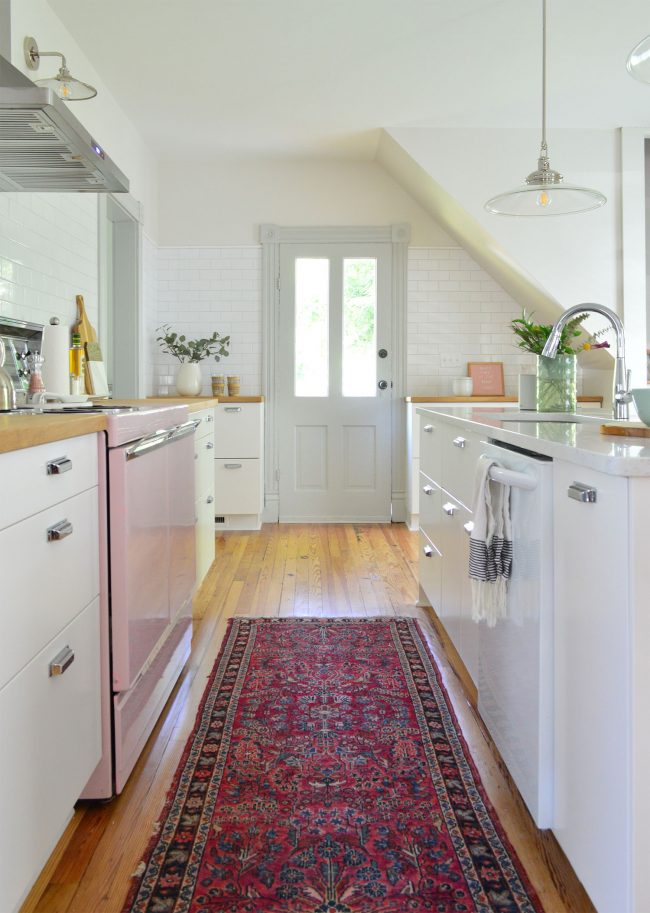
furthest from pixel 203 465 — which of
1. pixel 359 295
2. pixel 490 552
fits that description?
pixel 359 295

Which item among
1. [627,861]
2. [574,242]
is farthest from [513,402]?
[627,861]

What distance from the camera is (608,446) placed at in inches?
51.5

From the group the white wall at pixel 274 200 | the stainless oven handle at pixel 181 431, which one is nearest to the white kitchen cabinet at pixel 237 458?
the white wall at pixel 274 200

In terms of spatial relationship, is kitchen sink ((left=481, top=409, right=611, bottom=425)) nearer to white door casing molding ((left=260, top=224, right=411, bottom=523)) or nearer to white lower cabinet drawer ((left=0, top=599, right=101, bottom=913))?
white lower cabinet drawer ((left=0, top=599, right=101, bottom=913))

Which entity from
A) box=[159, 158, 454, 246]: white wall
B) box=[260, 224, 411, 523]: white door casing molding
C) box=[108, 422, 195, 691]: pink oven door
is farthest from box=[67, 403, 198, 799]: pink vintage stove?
box=[159, 158, 454, 246]: white wall

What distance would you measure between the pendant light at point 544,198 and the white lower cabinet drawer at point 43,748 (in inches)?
74.1

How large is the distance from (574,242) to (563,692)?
12.8 ft

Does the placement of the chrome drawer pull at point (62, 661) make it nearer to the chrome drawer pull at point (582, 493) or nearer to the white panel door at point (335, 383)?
the chrome drawer pull at point (582, 493)

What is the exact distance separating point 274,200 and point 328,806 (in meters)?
4.74

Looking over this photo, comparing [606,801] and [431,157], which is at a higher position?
[431,157]

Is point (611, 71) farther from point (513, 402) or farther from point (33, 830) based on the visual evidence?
point (33, 830)

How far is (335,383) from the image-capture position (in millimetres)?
5613

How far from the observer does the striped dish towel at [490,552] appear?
5.61 feet

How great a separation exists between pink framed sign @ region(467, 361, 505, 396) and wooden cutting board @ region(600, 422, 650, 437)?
13.1ft
